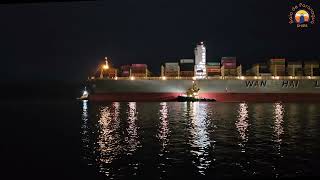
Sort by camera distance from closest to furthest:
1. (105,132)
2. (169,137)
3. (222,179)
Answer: (222,179), (169,137), (105,132)

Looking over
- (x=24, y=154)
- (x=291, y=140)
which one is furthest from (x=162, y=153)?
(x=291, y=140)

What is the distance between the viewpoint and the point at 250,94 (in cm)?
6825

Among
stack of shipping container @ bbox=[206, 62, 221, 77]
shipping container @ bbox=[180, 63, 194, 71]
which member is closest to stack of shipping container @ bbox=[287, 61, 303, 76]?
stack of shipping container @ bbox=[206, 62, 221, 77]

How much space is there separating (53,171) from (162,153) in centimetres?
461

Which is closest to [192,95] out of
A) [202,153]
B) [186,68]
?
[186,68]

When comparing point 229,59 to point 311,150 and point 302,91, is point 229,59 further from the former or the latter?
point 311,150

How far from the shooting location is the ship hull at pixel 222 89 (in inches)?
2655

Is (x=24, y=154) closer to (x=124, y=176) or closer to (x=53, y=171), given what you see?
(x=53, y=171)

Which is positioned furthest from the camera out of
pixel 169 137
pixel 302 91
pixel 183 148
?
pixel 302 91

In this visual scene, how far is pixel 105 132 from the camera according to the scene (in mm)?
21750

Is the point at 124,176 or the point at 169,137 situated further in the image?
the point at 169,137

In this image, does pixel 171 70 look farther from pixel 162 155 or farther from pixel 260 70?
pixel 162 155

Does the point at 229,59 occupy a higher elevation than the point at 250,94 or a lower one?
higher

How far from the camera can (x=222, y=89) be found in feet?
223
